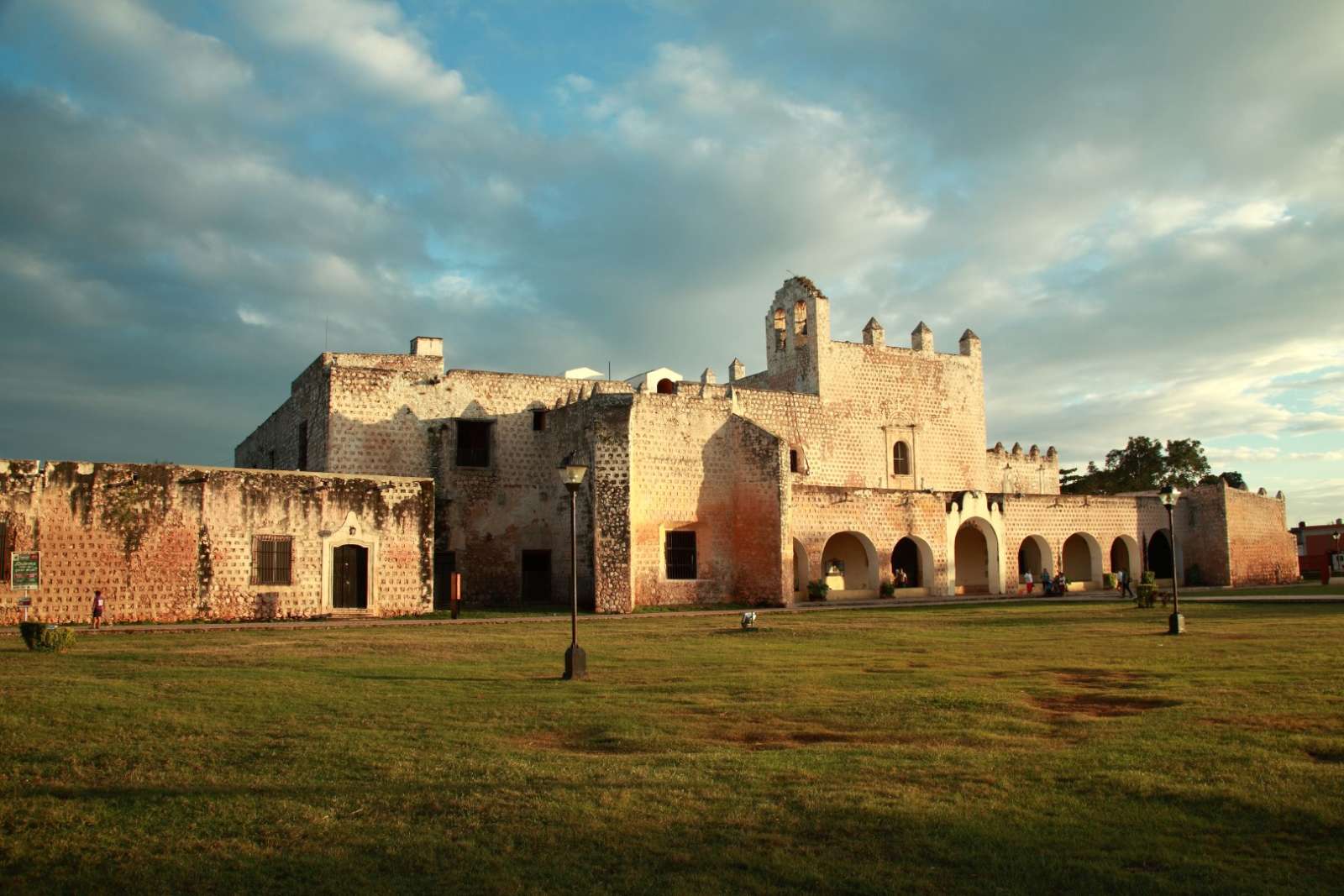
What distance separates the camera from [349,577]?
933 inches

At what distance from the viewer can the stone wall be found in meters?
20.4

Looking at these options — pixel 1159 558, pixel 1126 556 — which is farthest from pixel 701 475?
pixel 1159 558

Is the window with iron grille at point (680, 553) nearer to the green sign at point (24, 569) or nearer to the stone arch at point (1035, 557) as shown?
the stone arch at point (1035, 557)

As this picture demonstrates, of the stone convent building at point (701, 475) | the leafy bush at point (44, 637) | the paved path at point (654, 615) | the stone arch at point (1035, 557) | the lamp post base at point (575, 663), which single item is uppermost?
the stone convent building at point (701, 475)

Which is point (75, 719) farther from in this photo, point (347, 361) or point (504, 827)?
point (347, 361)

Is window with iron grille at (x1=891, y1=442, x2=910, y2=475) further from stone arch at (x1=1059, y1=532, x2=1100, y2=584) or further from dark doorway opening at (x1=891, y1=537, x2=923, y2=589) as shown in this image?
stone arch at (x1=1059, y1=532, x2=1100, y2=584)

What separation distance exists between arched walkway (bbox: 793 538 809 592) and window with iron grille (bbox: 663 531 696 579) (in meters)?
3.44

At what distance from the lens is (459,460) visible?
28.9 metres

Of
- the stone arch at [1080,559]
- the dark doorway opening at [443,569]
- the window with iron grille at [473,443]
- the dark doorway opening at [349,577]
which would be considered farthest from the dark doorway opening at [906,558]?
the dark doorway opening at [349,577]

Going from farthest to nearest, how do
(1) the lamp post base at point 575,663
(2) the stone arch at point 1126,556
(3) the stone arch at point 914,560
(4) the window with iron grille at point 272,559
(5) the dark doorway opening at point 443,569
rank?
(2) the stone arch at point 1126,556 → (3) the stone arch at point 914,560 → (5) the dark doorway opening at point 443,569 → (4) the window with iron grille at point 272,559 → (1) the lamp post base at point 575,663

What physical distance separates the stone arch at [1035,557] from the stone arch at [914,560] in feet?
11.3

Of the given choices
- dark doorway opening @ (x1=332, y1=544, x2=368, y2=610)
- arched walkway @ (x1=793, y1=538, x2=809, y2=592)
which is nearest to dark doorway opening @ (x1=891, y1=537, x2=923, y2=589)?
arched walkway @ (x1=793, y1=538, x2=809, y2=592)

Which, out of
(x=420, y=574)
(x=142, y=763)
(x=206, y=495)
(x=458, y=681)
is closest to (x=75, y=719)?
(x=142, y=763)

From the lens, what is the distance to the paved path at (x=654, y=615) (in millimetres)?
19703
